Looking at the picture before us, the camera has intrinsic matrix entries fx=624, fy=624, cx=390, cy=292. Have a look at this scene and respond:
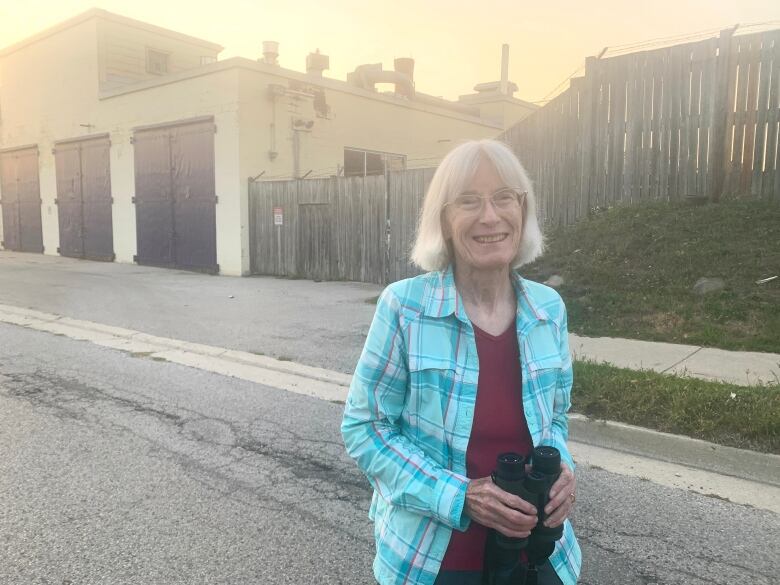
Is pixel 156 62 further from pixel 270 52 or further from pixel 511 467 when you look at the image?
pixel 511 467

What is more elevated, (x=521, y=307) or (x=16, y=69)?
(x=16, y=69)

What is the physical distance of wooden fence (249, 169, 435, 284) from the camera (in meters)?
13.8

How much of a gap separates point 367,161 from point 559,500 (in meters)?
19.6

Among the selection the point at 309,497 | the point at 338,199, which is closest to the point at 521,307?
the point at 309,497

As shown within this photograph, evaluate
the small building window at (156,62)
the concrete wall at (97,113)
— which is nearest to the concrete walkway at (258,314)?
the concrete wall at (97,113)

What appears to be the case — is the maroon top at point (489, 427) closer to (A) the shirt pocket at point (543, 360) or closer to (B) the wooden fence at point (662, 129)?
(A) the shirt pocket at point (543, 360)

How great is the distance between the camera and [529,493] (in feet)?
5.15

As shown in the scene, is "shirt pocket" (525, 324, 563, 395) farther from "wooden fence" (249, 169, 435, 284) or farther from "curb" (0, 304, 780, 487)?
"wooden fence" (249, 169, 435, 284)

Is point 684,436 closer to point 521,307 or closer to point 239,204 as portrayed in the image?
point 521,307

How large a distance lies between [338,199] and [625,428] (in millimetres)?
11376

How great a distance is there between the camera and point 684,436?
4.45m

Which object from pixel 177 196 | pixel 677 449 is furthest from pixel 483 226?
pixel 177 196

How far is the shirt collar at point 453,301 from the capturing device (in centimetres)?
183

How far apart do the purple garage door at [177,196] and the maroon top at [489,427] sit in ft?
54.0
